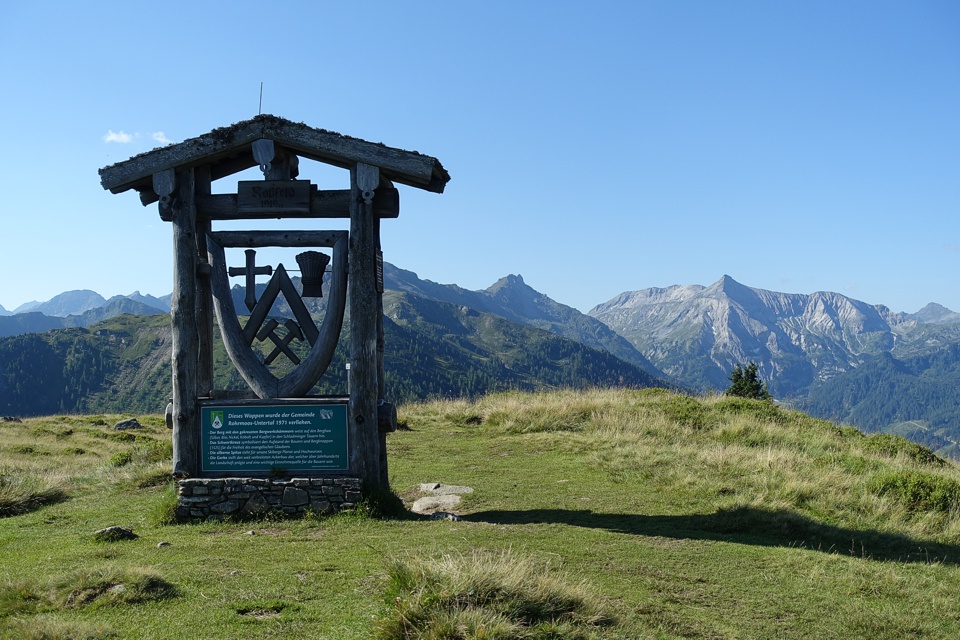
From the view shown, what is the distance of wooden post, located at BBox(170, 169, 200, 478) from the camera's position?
35.7ft

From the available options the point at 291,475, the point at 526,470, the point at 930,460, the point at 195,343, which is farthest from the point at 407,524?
the point at 930,460

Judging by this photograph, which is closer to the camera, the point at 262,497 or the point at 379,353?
the point at 262,497

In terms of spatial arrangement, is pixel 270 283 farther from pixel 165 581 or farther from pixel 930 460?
pixel 930 460

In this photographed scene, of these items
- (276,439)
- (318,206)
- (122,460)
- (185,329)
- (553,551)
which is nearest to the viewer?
(553,551)

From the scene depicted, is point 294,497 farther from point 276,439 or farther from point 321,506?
point 276,439

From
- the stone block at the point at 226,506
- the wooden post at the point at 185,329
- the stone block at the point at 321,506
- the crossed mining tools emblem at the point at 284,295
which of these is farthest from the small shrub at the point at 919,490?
the wooden post at the point at 185,329

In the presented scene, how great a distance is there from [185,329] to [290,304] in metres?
1.56

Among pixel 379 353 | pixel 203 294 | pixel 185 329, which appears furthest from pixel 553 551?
pixel 203 294

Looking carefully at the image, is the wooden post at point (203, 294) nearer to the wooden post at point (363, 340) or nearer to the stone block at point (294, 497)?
the stone block at point (294, 497)

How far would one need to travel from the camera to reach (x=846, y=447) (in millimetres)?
16156

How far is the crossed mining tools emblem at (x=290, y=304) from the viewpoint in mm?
11102

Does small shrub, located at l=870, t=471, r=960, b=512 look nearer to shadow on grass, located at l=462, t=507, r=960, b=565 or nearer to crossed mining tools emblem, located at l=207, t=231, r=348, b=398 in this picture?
shadow on grass, located at l=462, t=507, r=960, b=565

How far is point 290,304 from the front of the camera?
11.4 meters

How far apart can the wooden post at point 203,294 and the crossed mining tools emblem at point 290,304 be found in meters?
0.19
